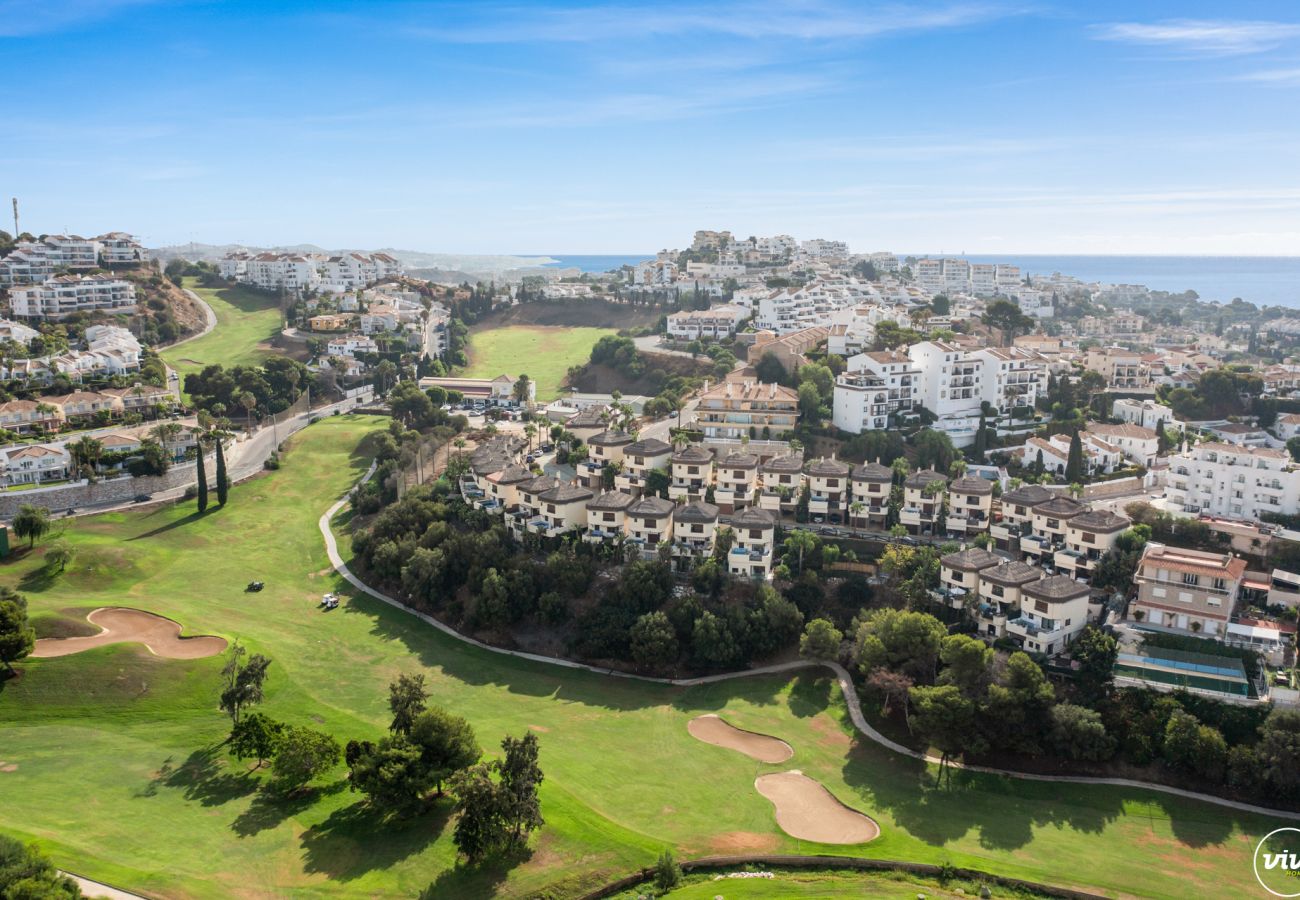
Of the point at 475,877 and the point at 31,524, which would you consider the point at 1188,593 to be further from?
the point at 31,524

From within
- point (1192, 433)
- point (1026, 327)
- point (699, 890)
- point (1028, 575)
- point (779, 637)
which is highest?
point (1026, 327)

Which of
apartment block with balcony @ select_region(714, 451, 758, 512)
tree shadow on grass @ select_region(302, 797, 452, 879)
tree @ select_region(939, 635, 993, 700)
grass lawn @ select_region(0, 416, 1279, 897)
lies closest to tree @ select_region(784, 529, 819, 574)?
apartment block with balcony @ select_region(714, 451, 758, 512)

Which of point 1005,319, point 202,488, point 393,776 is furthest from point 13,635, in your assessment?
point 1005,319

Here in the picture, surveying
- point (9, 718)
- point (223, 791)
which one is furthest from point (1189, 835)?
point (9, 718)

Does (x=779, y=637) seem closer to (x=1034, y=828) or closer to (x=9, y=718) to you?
(x=1034, y=828)

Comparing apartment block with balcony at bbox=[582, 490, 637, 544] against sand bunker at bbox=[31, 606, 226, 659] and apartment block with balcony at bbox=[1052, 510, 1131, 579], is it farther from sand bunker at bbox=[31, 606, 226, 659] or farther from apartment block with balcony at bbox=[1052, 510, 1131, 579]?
apartment block with balcony at bbox=[1052, 510, 1131, 579]
